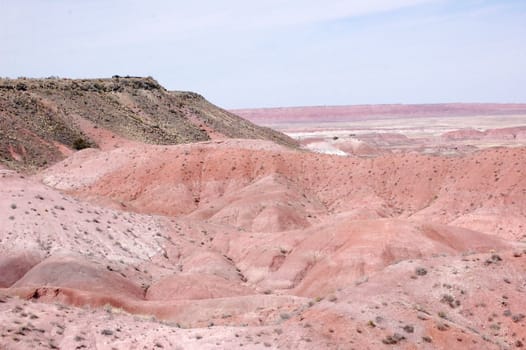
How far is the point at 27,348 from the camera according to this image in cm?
2014

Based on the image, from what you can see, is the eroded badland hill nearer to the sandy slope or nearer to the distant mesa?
the sandy slope

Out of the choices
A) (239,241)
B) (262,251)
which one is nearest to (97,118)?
(239,241)

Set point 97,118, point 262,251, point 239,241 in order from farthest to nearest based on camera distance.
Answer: point 97,118, point 239,241, point 262,251

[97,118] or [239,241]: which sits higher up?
[97,118]

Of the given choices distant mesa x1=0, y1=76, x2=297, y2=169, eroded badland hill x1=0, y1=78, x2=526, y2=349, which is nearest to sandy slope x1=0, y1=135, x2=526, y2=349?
eroded badland hill x1=0, y1=78, x2=526, y2=349

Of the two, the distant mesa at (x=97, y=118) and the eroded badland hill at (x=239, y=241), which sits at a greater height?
the distant mesa at (x=97, y=118)

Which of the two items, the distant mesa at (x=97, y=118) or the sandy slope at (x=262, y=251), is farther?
the distant mesa at (x=97, y=118)

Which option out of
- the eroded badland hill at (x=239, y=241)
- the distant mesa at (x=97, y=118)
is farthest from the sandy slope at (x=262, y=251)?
the distant mesa at (x=97, y=118)

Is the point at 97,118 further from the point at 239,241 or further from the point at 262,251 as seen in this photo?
the point at 262,251

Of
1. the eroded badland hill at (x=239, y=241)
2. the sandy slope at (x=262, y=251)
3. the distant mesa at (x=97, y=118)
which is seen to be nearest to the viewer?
the sandy slope at (x=262, y=251)

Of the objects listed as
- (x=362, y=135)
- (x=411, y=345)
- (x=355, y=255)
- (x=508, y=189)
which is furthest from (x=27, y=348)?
(x=362, y=135)

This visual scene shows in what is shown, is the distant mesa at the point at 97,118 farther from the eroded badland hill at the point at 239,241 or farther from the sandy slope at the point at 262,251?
the sandy slope at the point at 262,251

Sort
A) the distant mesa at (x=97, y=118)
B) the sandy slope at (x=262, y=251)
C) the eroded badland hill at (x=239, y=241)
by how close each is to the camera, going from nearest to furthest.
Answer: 1. the sandy slope at (x=262, y=251)
2. the eroded badland hill at (x=239, y=241)
3. the distant mesa at (x=97, y=118)

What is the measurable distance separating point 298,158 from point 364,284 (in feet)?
151
